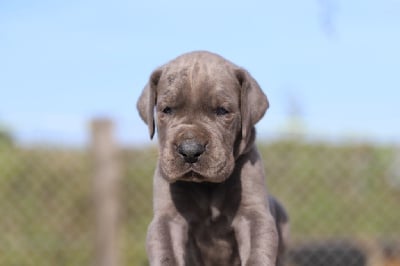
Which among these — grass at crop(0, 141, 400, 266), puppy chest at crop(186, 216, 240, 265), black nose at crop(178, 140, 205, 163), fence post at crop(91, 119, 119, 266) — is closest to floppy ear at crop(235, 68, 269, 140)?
black nose at crop(178, 140, 205, 163)

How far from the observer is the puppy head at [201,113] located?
158 inches

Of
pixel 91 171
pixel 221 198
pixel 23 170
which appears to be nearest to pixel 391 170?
pixel 91 171

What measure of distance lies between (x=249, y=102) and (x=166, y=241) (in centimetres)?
84

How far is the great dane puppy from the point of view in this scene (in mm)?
4039

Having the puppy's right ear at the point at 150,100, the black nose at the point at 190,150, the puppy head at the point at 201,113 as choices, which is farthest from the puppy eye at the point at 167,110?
the black nose at the point at 190,150

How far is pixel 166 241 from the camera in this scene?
4.21 meters

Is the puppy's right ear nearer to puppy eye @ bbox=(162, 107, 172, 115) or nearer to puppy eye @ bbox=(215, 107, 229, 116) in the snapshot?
puppy eye @ bbox=(162, 107, 172, 115)

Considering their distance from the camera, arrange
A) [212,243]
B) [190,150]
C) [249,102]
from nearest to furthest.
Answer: [190,150] < [249,102] < [212,243]

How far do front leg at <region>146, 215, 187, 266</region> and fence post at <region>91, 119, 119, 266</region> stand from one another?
3243 mm

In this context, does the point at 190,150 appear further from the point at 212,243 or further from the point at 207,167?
the point at 212,243

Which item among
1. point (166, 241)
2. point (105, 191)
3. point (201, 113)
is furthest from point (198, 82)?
point (105, 191)

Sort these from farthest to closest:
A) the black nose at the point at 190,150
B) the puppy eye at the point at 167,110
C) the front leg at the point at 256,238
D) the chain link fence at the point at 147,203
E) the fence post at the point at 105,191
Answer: the chain link fence at the point at 147,203 < the fence post at the point at 105,191 < the puppy eye at the point at 167,110 < the front leg at the point at 256,238 < the black nose at the point at 190,150

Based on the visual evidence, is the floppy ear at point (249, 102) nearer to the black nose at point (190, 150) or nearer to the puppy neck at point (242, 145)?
the puppy neck at point (242, 145)

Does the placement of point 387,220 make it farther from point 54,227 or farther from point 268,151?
point 54,227
